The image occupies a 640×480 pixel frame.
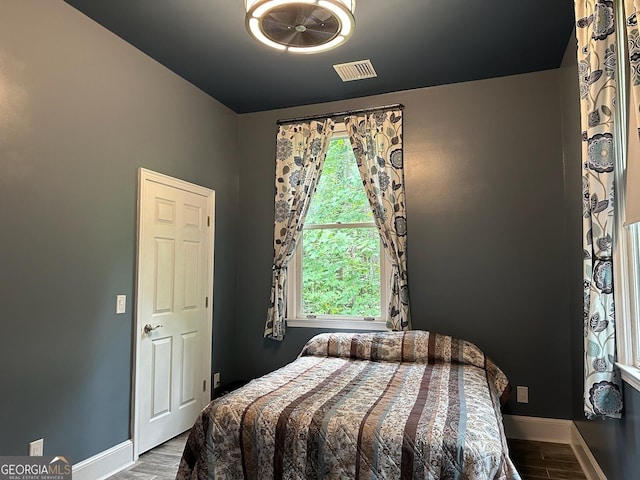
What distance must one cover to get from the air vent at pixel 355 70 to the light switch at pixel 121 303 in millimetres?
2347

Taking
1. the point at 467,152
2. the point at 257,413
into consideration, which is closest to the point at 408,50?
the point at 467,152

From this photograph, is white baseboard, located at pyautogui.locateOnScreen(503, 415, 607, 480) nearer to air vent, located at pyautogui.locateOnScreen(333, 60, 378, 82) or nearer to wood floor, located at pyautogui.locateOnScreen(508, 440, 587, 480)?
wood floor, located at pyautogui.locateOnScreen(508, 440, 587, 480)

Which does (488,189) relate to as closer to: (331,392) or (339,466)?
(331,392)

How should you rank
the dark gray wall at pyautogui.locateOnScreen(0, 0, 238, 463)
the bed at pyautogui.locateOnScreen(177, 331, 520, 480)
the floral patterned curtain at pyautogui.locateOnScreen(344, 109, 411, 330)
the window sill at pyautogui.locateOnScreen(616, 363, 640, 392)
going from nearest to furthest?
the bed at pyautogui.locateOnScreen(177, 331, 520, 480)
the window sill at pyautogui.locateOnScreen(616, 363, 640, 392)
the dark gray wall at pyautogui.locateOnScreen(0, 0, 238, 463)
the floral patterned curtain at pyautogui.locateOnScreen(344, 109, 411, 330)

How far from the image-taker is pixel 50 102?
2520 mm

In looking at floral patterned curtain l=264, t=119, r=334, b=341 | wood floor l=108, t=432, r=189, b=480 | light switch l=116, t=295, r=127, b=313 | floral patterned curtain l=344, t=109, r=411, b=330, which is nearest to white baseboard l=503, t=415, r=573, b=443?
floral patterned curtain l=344, t=109, r=411, b=330

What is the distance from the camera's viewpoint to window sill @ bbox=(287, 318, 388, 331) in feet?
12.7

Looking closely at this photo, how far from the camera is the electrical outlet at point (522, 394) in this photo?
3451 millimetres

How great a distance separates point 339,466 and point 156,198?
233 centimetres

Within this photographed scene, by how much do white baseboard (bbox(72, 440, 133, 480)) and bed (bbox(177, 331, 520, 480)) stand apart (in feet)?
3.24

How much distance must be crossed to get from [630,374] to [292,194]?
297cm

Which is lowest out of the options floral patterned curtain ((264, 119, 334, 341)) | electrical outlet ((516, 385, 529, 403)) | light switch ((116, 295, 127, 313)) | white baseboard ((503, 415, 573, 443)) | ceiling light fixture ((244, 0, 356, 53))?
white baseboard ((503, 415, 573, 443))

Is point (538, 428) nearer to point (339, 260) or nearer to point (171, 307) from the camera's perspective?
point (339, 260)

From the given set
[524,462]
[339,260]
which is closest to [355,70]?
[339,260]
